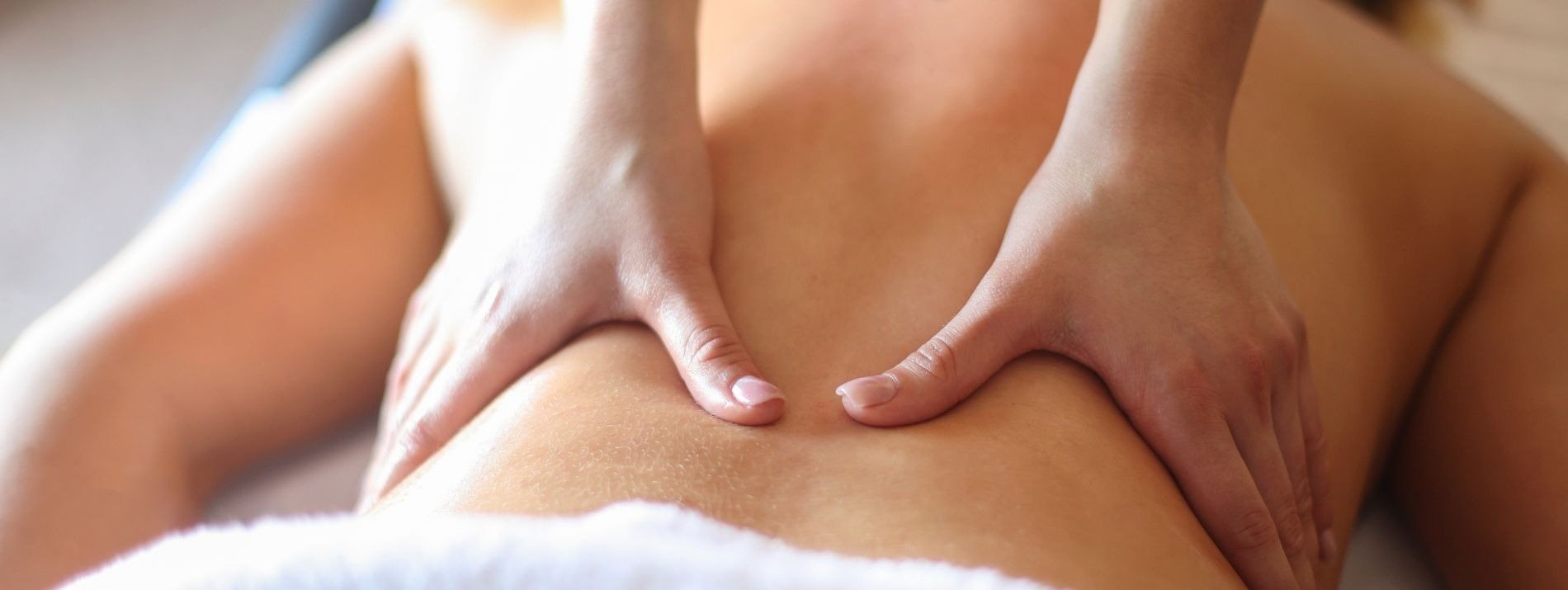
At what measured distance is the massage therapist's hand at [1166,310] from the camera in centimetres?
60

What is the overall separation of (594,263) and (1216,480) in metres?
0.36

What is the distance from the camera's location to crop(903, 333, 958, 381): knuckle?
1.90 feet

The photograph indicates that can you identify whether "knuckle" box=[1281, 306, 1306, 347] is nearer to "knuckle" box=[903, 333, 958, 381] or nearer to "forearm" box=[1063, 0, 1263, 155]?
"forearm" box=[1063, 0, 1263, 155]

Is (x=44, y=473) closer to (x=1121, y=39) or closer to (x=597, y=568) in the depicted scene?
(x=597, y=568)

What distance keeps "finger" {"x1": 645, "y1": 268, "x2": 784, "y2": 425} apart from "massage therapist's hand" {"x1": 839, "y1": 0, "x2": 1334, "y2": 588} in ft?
0.15

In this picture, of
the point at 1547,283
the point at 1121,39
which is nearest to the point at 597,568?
the point at 1121,39

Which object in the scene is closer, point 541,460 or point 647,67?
point 541,460

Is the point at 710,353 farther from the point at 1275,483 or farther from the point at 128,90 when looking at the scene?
the point at 128,90

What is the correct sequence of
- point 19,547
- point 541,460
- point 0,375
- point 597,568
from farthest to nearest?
point 0,375
point 19,547
point 541,460
point 597,568

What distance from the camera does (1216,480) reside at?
62cm

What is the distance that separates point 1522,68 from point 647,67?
1.03 m

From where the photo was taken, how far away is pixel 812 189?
0.71m

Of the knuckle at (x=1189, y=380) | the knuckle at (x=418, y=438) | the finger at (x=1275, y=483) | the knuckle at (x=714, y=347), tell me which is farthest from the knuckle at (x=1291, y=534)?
the knuckle at (x=418, y=438)

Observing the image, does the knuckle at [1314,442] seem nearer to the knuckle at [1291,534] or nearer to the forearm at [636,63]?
the knuckle at [1291,534]
